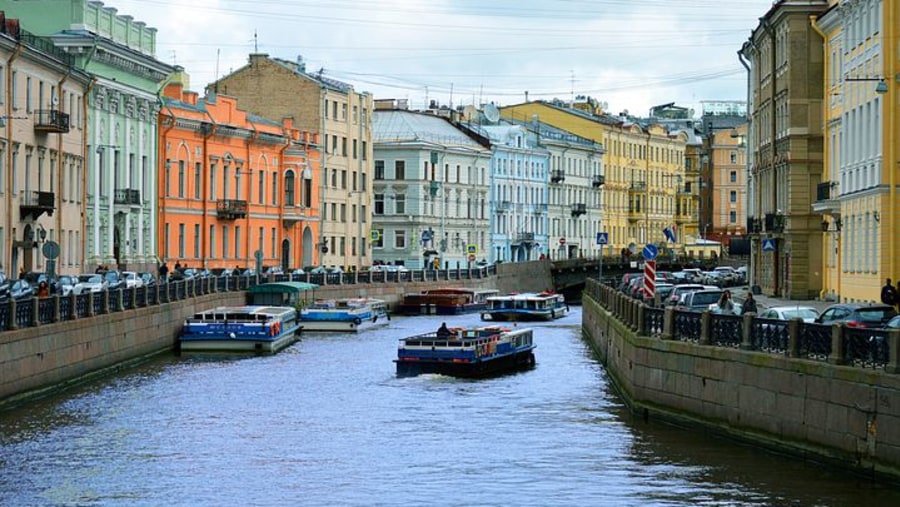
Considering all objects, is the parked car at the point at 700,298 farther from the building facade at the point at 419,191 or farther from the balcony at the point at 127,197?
the building facade at the point at 419,191

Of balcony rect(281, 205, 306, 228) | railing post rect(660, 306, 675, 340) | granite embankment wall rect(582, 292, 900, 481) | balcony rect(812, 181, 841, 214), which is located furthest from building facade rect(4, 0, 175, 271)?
railing post rect(660, 306, 675, 340)

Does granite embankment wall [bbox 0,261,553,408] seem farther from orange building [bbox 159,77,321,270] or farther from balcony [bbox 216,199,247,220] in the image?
balcony [bbox 216,199,247,220]

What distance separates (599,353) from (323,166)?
160 feet

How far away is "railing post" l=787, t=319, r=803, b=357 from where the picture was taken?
28062 millimetres

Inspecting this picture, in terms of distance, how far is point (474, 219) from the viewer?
400 ft

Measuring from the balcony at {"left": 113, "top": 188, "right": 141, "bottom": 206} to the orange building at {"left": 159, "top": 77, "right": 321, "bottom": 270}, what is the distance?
5445mm

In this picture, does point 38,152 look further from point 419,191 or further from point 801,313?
point 419,191

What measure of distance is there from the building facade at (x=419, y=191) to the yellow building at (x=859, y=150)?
49.8 meters

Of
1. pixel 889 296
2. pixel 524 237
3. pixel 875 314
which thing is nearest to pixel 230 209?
pixel 524 237

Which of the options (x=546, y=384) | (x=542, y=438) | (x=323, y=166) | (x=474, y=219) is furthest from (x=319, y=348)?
(x=474, y=219)

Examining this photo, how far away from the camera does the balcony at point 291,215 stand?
95.4m

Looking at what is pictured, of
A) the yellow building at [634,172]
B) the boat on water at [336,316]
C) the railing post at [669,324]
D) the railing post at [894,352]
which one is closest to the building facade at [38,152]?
the boat on water at [336,316]

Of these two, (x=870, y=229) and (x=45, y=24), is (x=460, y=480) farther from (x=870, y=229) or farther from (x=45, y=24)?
(x=45, y=24)

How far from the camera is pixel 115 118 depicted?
7194 cm
